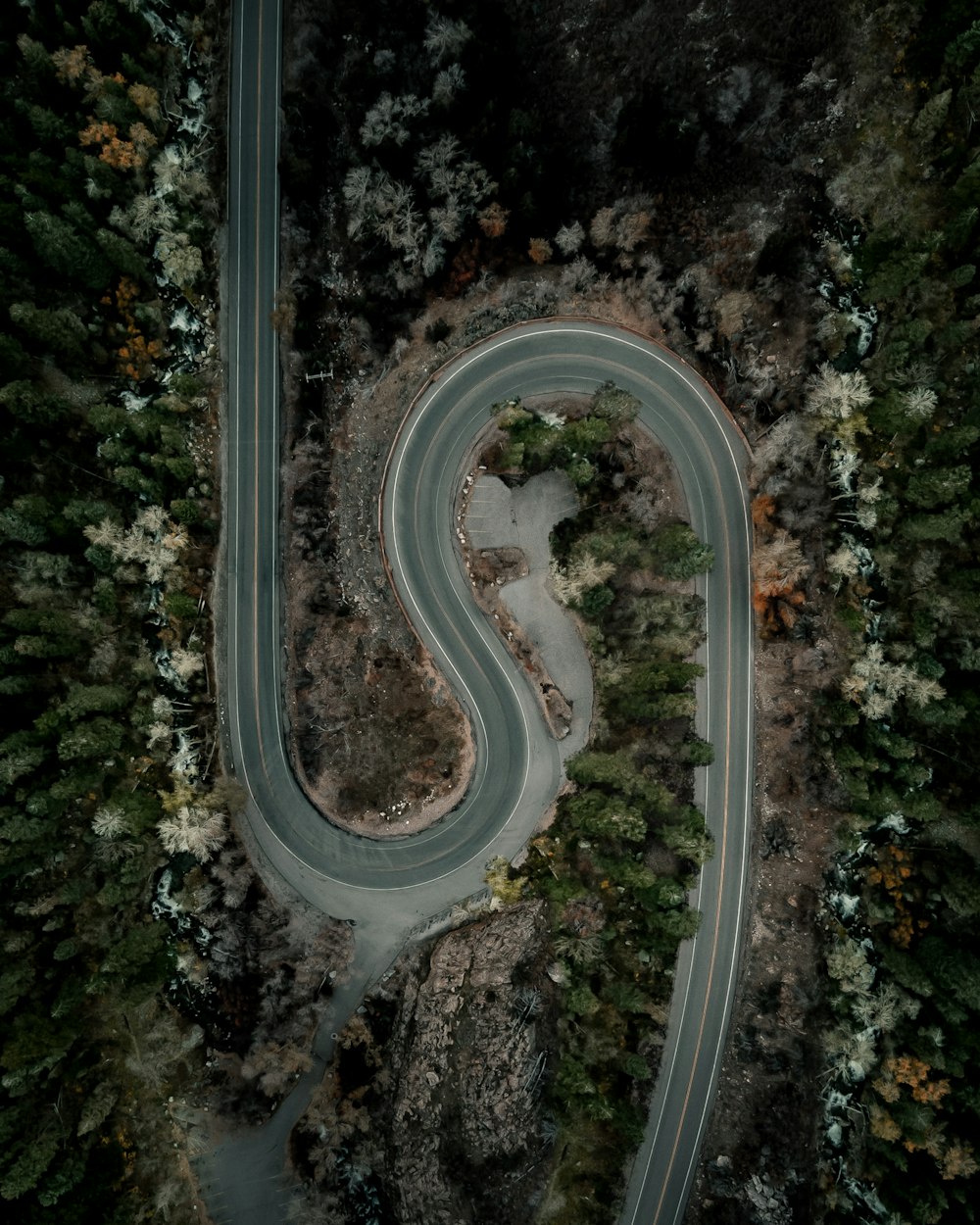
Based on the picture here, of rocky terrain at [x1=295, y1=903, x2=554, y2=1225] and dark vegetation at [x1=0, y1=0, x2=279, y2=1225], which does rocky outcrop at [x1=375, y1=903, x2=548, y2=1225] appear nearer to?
rocky terrain at [x1=295, y1=903, x2=554, y2=1225]

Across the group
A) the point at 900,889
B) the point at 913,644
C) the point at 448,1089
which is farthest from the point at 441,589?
the point at 900,889

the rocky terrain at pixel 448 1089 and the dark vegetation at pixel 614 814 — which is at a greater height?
the dark vegetation at pixel 614 814

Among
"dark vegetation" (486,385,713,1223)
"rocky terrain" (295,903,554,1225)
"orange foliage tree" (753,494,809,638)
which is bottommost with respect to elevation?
"rocky terrain" (295,903,554,1225)

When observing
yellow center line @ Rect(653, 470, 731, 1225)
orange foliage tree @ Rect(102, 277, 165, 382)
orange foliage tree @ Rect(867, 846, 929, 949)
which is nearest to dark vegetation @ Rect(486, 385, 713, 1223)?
yellow center line @ Rect(653, 470, 731, 1225)

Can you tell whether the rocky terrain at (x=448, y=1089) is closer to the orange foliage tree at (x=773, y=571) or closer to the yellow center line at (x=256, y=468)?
the yellow center line at (x=256, y=468)

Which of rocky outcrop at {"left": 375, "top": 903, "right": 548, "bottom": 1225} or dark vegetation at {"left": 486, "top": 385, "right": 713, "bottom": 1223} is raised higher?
dark vegetation at {"left": 486, "top": 385, "right": 713, "bottom": 1223}

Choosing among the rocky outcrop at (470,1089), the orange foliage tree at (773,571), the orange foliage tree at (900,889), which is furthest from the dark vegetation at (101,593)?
the orange foliage tree at (900,889)
